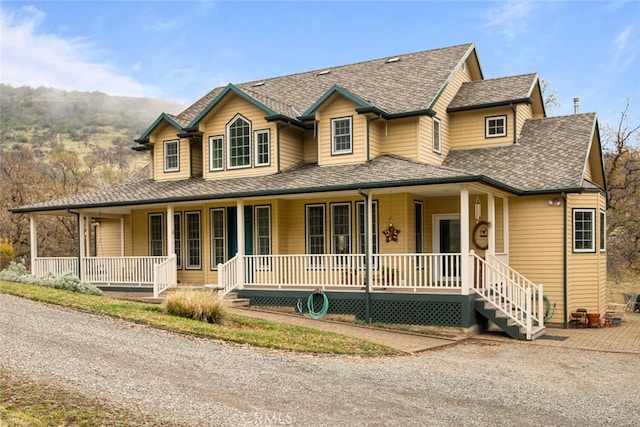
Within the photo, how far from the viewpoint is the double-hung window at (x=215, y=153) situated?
824 inches

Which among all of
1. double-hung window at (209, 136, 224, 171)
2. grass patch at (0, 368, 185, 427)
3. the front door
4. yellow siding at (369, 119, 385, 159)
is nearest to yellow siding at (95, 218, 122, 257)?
double-hung window at (209, 136, 224, 171)

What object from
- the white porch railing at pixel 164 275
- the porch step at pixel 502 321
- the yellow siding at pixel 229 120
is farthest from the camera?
the yellow siding at pixel 229 120

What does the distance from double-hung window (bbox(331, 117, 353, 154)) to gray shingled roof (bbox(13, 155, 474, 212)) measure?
621 millimetres

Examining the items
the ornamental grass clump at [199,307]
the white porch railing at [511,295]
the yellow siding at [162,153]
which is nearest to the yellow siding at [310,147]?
the yellow siding at [162,153]

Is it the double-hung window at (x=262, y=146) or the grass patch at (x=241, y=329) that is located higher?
the double-hung window at (x=262, y=146)

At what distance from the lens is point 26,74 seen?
108 metres

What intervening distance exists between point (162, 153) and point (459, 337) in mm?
13264

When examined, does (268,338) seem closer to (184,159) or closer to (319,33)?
(184,159)

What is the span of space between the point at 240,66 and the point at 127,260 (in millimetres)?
67013

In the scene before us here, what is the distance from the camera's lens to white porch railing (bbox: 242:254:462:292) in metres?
16.2

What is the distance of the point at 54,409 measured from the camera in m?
6.93

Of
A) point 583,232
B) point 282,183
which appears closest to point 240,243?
point 282,183

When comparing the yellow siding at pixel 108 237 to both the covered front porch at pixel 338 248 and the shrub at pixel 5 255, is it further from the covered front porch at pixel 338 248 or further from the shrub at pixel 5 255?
the shrub at pixel 5 255

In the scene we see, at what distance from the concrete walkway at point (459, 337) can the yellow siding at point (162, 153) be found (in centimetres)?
708
